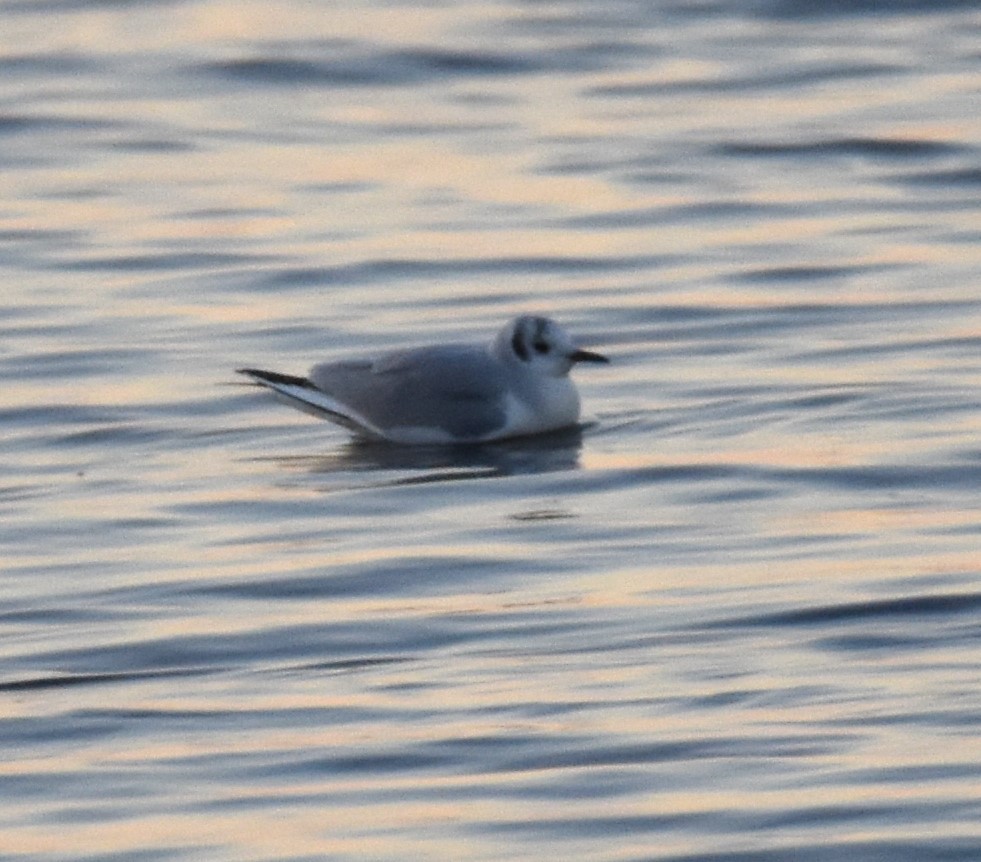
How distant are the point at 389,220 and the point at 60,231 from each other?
61.4 inches

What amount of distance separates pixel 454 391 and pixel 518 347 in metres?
0.34

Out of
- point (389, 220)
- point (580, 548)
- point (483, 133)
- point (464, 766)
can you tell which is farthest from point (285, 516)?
point (483, 133)

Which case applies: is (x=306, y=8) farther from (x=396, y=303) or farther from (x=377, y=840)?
(x=377, y=840)

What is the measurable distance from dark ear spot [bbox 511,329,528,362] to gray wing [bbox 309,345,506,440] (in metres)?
0.12

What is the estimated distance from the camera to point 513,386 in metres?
12.3

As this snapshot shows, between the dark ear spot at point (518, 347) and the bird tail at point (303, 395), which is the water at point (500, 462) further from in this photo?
the dark ear spot at point (518, 347)

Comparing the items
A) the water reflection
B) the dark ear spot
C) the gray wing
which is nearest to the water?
the water reflection

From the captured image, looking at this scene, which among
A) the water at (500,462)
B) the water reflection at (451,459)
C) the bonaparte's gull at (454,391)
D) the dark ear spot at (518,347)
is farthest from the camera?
the dark ear spot at (518,347)

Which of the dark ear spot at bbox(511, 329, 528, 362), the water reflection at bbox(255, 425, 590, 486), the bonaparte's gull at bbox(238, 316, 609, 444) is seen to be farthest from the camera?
the dark ear spot at bbox(511, 329, 528, 362)

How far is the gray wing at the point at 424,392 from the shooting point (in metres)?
12.2

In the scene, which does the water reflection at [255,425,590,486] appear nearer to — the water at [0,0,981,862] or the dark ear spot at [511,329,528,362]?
the water at [0,0,981,862]

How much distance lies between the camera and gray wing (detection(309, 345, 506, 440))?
40.0 ft

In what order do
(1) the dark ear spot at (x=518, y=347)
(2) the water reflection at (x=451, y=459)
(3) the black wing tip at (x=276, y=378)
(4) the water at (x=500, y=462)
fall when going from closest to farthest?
1. (4) the water at (x=500, y=462)
2. (2) the water reflection at (x=451, y=459)
3. (3) the black wing tip at (x=276, y=378)
4. (1) the dark ear spot at (x=518, y=347)

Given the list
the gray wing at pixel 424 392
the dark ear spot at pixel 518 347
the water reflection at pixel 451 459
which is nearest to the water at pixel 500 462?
the water reflection at pixel 451 459
